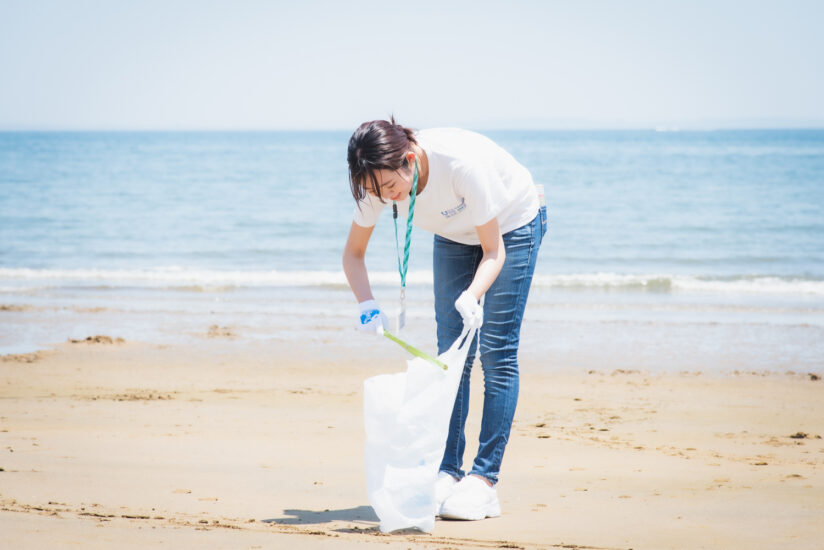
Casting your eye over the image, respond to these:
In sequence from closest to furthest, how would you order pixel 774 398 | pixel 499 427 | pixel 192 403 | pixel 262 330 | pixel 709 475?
1. pixel 499 427
2. pixel 709 475
3. pixel 192 403
4. pixel 774 398
5. pixel 262 330

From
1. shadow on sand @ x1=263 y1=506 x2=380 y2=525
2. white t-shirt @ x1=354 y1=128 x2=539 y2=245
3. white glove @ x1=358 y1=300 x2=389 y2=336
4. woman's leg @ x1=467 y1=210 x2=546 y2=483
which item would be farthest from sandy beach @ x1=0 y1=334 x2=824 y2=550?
white t-shirt @ x1=354 y1=128 x2=539 y2=245

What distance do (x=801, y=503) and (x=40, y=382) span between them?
480 centimetres

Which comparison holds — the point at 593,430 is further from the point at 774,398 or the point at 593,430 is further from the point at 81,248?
the point at 81,248

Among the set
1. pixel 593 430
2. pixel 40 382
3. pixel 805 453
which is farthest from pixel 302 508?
pixel 40 382

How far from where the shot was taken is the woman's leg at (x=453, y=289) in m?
2.96

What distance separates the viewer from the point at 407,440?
2.73 m

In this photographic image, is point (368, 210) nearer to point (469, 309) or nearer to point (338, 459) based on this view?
point (469, 309)

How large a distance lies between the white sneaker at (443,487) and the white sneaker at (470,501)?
0.07 feet

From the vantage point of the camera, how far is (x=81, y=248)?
15.5m

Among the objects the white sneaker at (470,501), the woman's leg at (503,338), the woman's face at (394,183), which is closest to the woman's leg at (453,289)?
the woman's leg at (503,338)

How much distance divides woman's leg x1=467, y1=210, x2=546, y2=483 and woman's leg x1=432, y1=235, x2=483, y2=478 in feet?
0.34

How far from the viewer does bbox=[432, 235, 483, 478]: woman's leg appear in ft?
9.72

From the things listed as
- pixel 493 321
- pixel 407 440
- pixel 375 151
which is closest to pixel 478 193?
pixel 375 151

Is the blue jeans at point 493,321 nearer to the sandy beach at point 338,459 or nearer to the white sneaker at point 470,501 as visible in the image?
the white sneaker at point 470,501
